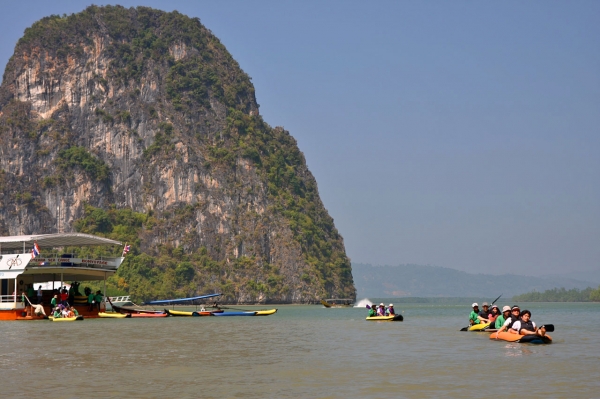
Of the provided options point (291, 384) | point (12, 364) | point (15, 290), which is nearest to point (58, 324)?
point (15, 290)

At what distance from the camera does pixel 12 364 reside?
1053 inches

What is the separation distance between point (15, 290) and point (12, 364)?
30.8 m

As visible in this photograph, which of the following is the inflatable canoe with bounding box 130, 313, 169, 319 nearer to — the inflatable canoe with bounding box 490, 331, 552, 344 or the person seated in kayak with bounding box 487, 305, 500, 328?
the person seated in kayak with bounding box 487, 305, 500, 328

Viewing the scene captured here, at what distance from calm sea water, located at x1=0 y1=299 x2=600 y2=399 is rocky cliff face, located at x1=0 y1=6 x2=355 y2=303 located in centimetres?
13269

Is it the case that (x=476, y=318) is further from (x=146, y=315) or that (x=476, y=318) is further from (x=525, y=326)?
(x=146, y=315)

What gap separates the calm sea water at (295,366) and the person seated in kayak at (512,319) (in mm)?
907

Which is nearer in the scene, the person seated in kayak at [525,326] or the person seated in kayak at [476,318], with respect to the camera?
the person seated in kayak at [525,326]

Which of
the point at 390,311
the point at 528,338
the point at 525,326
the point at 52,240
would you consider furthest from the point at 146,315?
the point at 528,338

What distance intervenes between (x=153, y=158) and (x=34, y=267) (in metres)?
126

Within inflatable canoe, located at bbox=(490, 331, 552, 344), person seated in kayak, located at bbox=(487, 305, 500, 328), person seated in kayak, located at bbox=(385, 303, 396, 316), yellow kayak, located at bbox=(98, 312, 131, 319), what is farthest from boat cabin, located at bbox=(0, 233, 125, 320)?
inflatable canoe, located at bbox=(490, 331, 552, 344)

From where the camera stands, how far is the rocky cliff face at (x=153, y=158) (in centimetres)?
17462

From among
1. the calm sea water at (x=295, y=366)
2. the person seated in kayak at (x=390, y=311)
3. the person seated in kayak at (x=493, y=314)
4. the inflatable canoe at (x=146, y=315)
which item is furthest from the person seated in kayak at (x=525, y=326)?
the inflatable canoe at (x=146, y=315)

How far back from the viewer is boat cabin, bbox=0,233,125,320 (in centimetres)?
5544

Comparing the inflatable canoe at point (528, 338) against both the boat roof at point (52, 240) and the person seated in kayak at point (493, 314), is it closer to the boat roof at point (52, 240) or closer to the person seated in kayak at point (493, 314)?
the person seated in kayak at point (493, 314)
